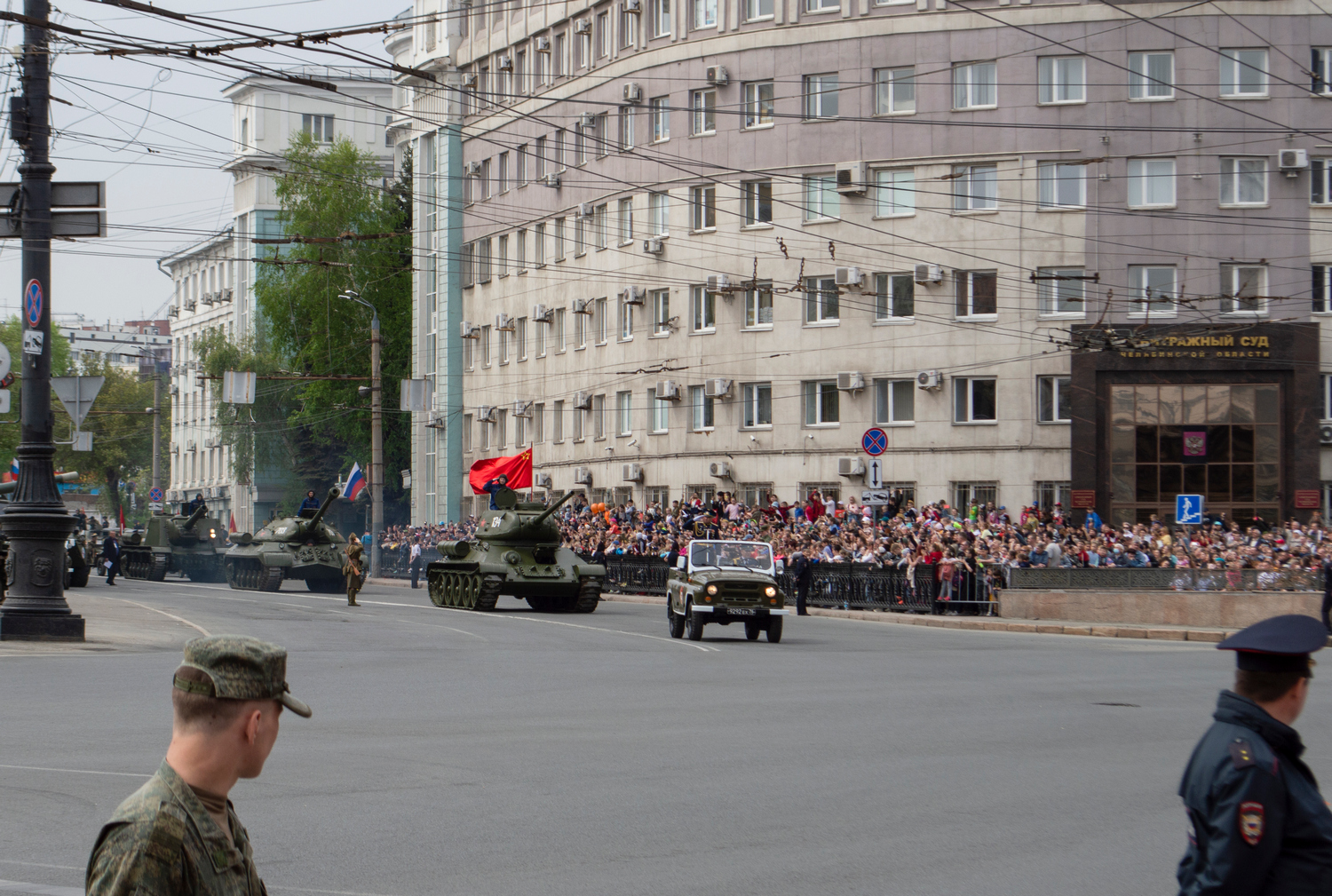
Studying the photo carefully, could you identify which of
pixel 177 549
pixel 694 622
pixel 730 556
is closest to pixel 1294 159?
pixel 730 556

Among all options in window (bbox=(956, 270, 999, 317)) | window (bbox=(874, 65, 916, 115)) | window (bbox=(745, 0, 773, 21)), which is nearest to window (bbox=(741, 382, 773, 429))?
window (bbox=(956, 270, 999, 317))

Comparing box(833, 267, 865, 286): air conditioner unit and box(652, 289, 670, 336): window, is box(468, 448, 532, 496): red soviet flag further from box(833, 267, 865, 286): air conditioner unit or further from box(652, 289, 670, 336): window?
box(833, 267, 865, 286): air conditioner unit

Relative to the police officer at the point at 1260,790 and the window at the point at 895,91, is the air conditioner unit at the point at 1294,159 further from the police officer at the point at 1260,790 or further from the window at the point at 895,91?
the police officer at the point at 1260,790

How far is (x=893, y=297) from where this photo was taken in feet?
157

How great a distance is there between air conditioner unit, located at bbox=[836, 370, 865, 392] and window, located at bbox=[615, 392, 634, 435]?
871 cm

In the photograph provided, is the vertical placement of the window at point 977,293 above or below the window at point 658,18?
below

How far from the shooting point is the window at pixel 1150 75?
45.7 meters

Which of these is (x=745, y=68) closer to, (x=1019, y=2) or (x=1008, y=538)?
(x=1019, y=2)

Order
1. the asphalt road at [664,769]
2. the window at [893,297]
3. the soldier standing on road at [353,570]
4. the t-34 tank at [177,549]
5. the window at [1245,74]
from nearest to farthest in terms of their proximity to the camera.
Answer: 1. the asphalt road at [664,769]
2. the soldier standing on road at [353,570]
3. the window at [1245,74]
4. the window at [893,297]
5. the t-34 tank at [177,549]

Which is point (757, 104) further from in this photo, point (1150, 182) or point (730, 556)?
point (730, 556)

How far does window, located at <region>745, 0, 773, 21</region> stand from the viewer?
49.6m

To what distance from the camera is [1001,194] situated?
46.8m

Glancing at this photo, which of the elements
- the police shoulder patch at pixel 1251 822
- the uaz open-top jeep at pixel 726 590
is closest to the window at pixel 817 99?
the uaz open-top jeep at pixel 726 590

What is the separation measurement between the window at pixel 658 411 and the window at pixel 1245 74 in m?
18.9
